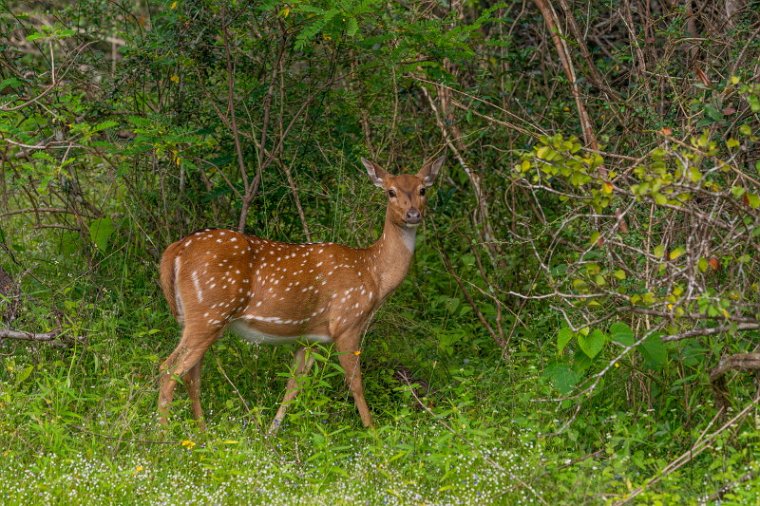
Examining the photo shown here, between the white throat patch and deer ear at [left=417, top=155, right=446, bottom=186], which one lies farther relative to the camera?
deer ear at [left=417, top=155, right=446, bottom=186]

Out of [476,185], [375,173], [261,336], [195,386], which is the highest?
[375,173]

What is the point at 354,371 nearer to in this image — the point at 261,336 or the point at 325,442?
the point at 261,336

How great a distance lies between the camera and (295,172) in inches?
313

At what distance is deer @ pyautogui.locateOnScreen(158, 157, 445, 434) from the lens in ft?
21.9

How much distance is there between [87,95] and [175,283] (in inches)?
82.0

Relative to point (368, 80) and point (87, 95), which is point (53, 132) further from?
point (368, 80)

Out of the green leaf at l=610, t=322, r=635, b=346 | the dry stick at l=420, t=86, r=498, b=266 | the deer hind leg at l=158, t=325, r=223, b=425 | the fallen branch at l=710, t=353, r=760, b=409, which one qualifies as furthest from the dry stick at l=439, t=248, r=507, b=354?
the deer hind leg at l=158, t=325, r=223, b=425

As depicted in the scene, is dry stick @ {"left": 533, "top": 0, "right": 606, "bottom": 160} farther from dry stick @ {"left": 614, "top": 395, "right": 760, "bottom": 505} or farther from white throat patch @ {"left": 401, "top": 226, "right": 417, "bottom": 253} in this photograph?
dry stick @ {"left": 614, "top": 395, "right": 760, "bottom": 505}

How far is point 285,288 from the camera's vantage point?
689 centimetres

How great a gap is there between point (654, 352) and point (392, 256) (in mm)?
1847

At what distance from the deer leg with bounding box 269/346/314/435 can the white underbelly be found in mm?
123

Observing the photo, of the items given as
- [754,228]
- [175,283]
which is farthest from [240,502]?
[754,228]

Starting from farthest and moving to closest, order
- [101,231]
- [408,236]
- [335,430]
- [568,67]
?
[101,231], [568,67], [408,236], [335,430]

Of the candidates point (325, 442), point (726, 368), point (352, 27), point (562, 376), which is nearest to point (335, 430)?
point (325, 442)
